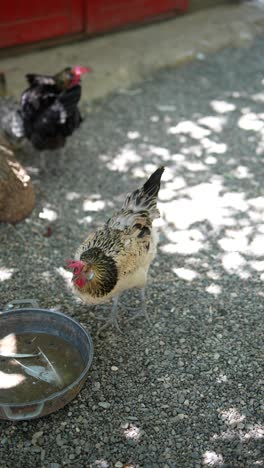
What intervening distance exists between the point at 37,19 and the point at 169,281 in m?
5.21

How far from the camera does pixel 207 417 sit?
13.3 ft

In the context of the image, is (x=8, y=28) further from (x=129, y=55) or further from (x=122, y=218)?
(x=122, y=218)

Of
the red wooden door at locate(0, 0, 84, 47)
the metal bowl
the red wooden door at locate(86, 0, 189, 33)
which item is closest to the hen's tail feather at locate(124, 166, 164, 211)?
the metal bowl

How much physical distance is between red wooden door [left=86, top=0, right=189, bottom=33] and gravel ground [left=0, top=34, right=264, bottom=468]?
4.56 feet

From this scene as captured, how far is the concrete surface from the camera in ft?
28.1

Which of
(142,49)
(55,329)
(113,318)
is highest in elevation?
(55,329)

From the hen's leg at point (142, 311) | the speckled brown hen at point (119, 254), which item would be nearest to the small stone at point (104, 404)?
the speckled brown hen at point (119, 254)

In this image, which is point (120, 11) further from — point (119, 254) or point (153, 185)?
point (119, 254)

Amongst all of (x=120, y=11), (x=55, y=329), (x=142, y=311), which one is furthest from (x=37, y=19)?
(x=55, y=329)

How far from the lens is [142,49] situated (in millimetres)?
9453

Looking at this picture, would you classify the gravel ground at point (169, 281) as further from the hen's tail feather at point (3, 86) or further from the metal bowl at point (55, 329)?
the hen's tail feather at point (3, 86)

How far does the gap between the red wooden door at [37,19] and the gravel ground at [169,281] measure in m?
1.49

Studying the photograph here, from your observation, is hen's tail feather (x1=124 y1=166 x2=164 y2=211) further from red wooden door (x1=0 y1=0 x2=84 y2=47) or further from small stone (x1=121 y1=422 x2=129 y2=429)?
red wooden door (x1=0 y1=0 x2=84 y2=47)

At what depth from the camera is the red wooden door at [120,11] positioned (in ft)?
30.6
